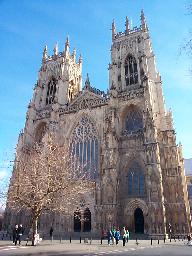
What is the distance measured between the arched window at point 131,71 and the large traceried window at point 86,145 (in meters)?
8.81

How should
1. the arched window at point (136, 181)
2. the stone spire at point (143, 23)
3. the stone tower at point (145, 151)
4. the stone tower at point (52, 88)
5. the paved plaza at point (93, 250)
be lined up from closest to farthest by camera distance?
the paved plaza at point (93, 250)
the stone tower at point (145, 151)
the arched window at point (136, 181)
the stone tower at point (52, 88)
the stone spire at point (143, 23)

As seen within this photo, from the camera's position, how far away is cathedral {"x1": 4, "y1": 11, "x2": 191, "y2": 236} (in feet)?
85.4

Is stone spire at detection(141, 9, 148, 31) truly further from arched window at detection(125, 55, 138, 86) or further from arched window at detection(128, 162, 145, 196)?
arched window at detection(128, 162, 145, 196)

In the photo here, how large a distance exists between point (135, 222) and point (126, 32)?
29880mm

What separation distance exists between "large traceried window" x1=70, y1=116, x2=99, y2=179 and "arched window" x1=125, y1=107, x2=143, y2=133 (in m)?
4.55

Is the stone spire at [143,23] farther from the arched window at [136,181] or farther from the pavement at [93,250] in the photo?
the pavement at [93,250]

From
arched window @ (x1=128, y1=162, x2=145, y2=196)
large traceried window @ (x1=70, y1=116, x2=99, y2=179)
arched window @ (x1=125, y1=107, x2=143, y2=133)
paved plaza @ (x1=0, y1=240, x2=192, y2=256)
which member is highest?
arched window @ (x1=125, y1=107, x2=143, y2=133)

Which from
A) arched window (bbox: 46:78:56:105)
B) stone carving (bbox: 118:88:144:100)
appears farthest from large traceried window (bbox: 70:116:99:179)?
arched window (bbox: 46:78:56:105)

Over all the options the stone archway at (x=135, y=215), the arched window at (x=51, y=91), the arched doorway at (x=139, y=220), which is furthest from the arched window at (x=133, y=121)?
the arched window at (x=51, y=91)

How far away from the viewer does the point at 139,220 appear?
27.4 metres

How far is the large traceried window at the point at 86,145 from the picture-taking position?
31.3 meters

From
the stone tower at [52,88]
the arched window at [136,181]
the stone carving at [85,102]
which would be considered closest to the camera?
the arched window at [136,181]

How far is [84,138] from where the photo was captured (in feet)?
110

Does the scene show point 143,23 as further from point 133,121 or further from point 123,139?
point 123,139
